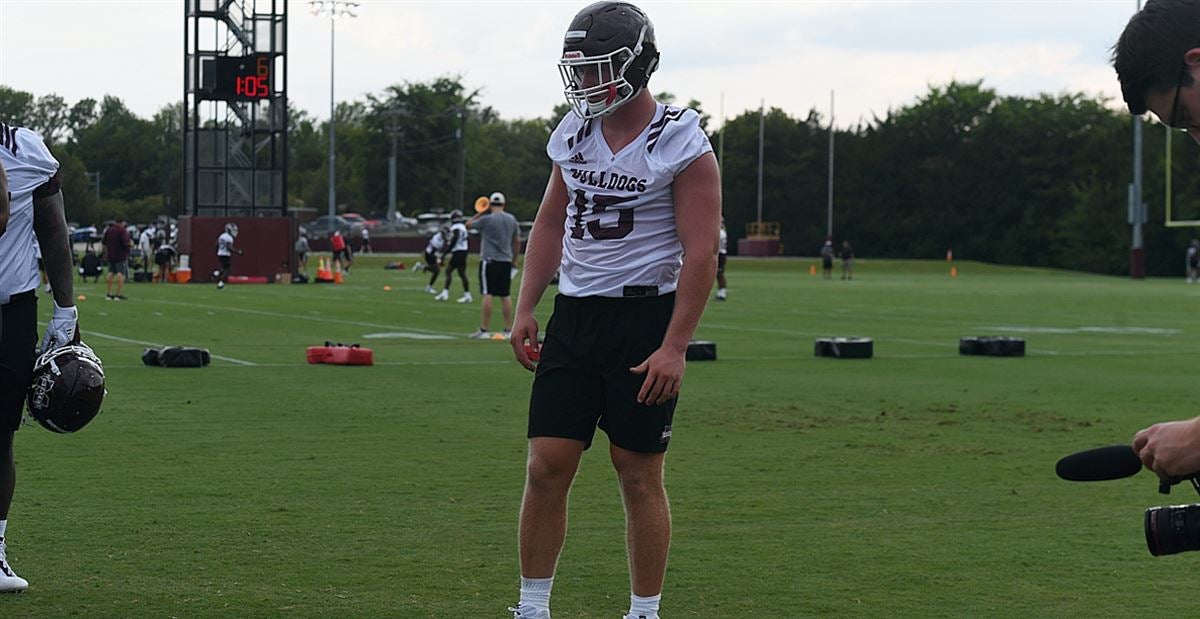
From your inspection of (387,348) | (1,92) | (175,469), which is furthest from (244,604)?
(1,92)

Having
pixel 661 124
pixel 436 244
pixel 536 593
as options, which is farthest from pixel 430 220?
pixel 536 593

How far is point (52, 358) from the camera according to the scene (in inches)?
262

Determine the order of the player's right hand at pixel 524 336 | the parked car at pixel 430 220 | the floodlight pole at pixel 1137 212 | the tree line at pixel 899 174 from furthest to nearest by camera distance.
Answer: the parked car at pixel 430 220 → the tree line at pixel 899 174 → the floodlight pole at pixel 1137 212 → the player's right hand at pixel 524 336

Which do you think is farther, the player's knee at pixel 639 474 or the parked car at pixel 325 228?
the parked car at pixel 325 228

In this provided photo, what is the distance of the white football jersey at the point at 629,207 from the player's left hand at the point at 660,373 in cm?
29

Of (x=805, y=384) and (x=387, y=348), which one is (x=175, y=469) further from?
(x=387, y=348)

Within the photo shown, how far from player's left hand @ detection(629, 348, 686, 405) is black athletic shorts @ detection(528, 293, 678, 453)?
6cm

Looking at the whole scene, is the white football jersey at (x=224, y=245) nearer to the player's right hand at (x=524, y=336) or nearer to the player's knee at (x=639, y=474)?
the player's right hand at (x=524, y=336)

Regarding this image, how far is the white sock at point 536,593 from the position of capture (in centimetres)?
588

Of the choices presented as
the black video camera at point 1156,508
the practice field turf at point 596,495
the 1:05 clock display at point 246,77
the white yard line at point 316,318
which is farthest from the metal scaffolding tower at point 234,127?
the black video camera at point 1156,508

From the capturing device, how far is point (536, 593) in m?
5.88

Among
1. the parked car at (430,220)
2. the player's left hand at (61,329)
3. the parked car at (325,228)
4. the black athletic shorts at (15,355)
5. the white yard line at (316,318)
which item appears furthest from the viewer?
the parked car at (430,220)

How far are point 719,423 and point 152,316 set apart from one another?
17.2 meters

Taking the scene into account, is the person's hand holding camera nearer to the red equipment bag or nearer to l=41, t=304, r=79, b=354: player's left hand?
l=41, t=304, r=79, b=354: player's left hand
